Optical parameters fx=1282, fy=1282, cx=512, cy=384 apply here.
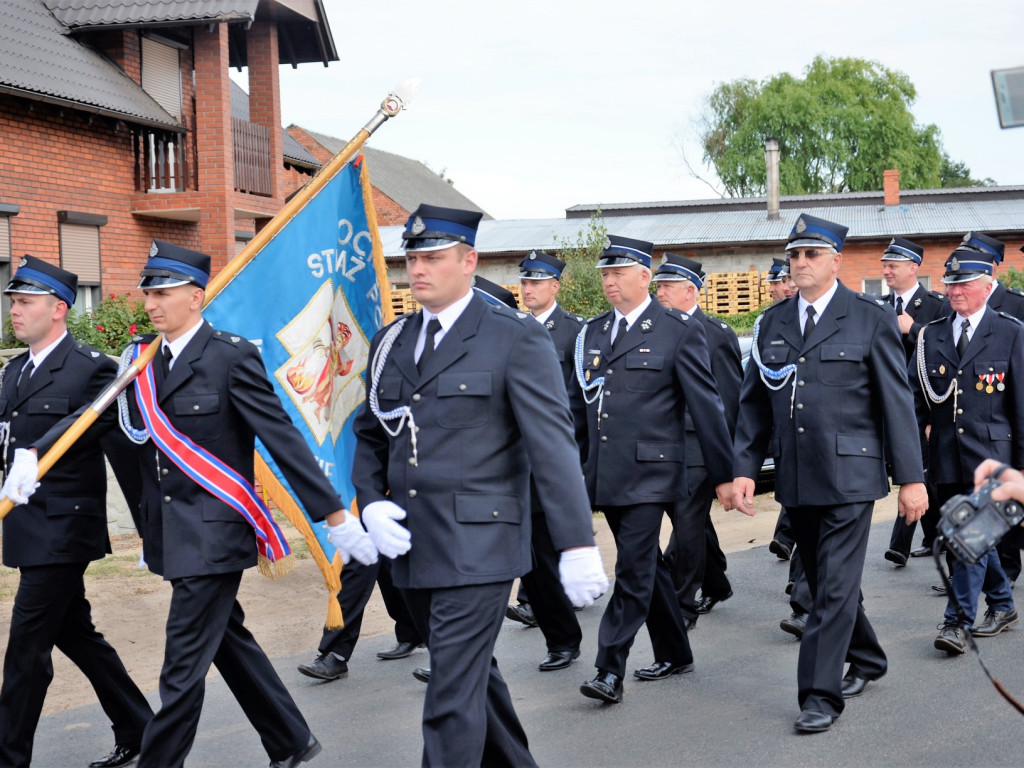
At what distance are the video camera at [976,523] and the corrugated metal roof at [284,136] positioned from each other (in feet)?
67.3

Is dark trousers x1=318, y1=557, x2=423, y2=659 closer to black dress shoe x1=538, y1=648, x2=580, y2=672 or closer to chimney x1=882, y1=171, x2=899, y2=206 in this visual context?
black dress shoe x1=538, y1=648, x2=580, y2=672

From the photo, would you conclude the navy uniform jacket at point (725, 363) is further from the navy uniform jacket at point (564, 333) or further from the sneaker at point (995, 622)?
the sneaker at point (995, 622)

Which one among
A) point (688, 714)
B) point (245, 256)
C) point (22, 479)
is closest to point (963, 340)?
point (688, 714)

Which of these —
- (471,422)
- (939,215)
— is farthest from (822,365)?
(939,215)

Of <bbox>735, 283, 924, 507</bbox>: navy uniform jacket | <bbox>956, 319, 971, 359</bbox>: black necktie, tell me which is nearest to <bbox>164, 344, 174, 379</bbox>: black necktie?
<bbox>735, 283, 924, 507</bbox>: navy uniform jacket

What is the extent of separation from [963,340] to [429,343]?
431 centimetres

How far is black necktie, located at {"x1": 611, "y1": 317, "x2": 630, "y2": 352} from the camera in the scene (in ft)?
21.9

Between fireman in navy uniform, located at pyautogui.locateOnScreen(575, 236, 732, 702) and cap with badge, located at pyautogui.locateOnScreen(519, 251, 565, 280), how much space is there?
2033mm

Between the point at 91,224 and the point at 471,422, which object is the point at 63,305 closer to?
the point at 471,422

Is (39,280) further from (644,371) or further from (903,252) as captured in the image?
(903,252)

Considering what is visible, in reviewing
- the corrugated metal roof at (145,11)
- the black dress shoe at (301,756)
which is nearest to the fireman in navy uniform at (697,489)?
the black dress shoe at (301,756)

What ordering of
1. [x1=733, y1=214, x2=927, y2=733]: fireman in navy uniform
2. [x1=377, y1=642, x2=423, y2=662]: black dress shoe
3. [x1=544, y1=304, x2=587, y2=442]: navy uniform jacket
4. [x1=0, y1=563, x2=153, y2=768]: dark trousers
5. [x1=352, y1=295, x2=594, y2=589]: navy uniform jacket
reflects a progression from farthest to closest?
[x1=544, y1=304, x2=587, y2=442]: navy uniform jacket < [x1=377, y1=642, x2=423, y2=662]: black dress shoe < [x1=733, y1=214, x2=927, y2=733]: fireman in navy uniform < [x1=0, y1=563, x2=153, y2=768]: dark trousers < [x1=352, y1=295, x2=594, y2=589]: navy uniform jacket

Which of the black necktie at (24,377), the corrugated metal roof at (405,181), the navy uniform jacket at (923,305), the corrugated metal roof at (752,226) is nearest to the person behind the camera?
the black necktie at (24,377)

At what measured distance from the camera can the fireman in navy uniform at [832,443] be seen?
5715 millimetres
